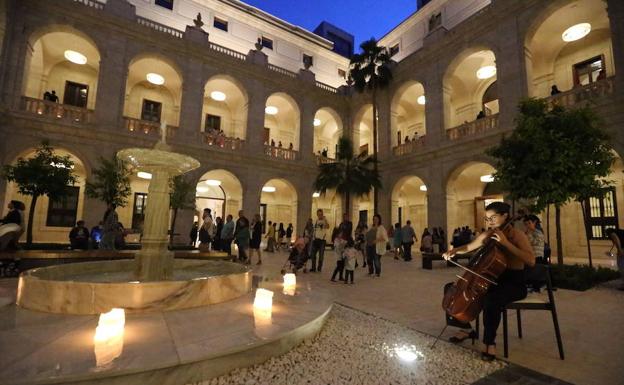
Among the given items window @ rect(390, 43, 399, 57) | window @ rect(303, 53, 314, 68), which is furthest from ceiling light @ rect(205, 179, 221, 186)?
window @ rect(390, 43, 399, 57)

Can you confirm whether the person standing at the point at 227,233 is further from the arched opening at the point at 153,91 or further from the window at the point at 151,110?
the window at the point at 151,110

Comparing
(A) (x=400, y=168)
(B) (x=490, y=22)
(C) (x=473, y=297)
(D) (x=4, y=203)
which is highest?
(B) (x=490, y=22)

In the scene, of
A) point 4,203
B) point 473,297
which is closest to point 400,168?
point 473,297

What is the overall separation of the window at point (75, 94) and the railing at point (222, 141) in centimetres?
702

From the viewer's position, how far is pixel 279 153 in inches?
747

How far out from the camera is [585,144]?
7.62 meters

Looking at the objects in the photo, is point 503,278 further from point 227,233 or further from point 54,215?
point 54,215

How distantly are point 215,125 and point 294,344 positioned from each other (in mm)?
19545

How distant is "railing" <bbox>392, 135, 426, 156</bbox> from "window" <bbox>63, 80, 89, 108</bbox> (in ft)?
58.5

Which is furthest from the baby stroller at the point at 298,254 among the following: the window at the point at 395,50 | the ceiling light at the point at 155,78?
the window at the point at 395,50

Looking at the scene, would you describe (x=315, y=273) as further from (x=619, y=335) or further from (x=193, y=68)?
(x=193, y=68)

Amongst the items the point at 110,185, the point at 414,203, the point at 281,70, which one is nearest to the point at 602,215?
the point at 414,203

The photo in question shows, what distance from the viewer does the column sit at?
13.9m

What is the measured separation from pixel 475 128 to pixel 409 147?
3900 mm
